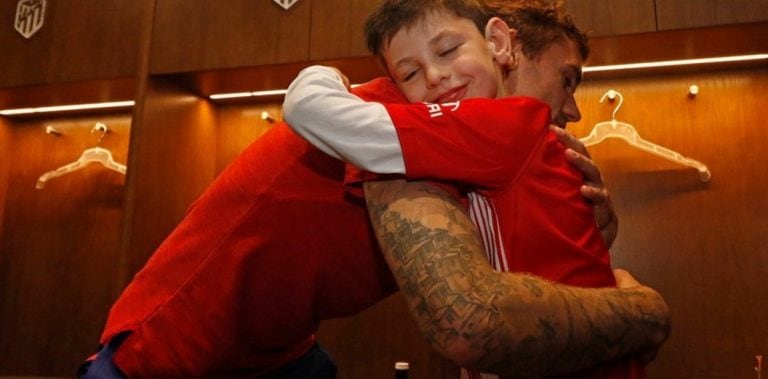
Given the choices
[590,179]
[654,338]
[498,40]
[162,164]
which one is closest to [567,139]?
[590,179]

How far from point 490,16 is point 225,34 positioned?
217 centimetres

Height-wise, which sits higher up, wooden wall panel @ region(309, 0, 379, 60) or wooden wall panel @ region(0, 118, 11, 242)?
wooden wall panel @ region(309, 0, 379, 60)

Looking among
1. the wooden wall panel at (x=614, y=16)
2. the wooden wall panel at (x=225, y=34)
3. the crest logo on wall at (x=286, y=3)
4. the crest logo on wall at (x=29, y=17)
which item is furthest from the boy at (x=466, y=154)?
the crest logo on wall at (x=29, y=17)

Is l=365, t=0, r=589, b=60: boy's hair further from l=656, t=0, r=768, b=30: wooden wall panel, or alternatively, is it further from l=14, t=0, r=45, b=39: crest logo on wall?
l=14, t=0, r=45, b=39: crest logo on wall

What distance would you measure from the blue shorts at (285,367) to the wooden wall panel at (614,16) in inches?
72.1

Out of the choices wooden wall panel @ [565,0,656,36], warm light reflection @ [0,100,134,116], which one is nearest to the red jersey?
wooden wall panel @ [565,0,656,36]

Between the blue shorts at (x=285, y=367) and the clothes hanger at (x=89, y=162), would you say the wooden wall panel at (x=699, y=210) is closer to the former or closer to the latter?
the blue shorts at (x=285, y=367)

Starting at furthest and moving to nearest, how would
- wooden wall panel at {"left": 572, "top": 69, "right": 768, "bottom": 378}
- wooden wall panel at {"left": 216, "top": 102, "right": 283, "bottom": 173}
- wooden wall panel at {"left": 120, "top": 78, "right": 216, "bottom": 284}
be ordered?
wooden wall panel at {"left": 216, "top": 102, "right": 283, "bottom": 173}, wooden wall panel at {"left": 120, "top": 78, "right": 216, "bottom": 284}, wooden wall panel at {"left": 572, "top": 69, "right": 768, "bottom": 378}

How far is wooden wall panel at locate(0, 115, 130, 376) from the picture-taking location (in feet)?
11.6

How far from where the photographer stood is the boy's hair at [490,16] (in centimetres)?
96

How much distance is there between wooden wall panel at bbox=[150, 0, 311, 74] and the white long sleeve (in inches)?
83.3

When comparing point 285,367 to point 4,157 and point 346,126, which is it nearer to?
point 346,126

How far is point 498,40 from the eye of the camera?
1015 mm

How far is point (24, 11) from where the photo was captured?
338cm
